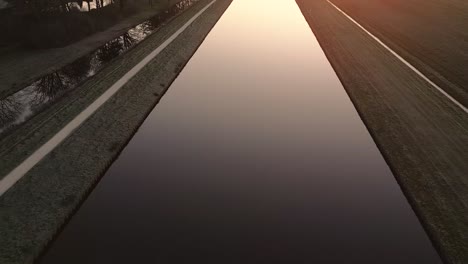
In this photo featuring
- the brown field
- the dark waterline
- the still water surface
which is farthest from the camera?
the brown field

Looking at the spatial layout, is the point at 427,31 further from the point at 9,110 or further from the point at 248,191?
the point at 9,110

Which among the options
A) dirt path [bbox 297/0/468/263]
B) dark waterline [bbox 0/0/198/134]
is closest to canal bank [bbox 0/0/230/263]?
dark waterline [bbox 0/0/198/134]

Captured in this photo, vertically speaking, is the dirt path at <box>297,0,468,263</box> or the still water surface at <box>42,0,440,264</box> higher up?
the dirt path at <box>297,0,468,263</box>

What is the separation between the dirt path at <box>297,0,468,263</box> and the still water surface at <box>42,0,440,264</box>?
52 centimetres

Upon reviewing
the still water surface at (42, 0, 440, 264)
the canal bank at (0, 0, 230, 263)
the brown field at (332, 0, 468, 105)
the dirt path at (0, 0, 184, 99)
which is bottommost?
the still water surface at (42, 0, 440, 264)

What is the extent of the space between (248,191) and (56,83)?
1470 centimetres

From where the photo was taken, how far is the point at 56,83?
21.9 meters

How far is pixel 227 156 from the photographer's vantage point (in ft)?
50.5

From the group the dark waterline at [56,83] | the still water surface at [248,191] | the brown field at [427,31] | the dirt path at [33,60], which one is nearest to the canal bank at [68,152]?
the still water surface at [248,191]

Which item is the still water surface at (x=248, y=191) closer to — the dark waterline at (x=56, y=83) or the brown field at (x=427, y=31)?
the dark waterline at (x=56, y=83)

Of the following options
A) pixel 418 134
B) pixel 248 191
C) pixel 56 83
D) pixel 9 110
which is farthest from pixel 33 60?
pixel 418 134

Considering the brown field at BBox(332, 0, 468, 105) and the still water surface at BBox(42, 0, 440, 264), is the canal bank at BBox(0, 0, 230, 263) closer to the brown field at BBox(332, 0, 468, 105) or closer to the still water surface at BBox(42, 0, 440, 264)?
the still water surface at BBox(42, 0, 440, 264)

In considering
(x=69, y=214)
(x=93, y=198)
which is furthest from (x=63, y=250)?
(x=93, y=198)

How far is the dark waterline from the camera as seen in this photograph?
18.0m
